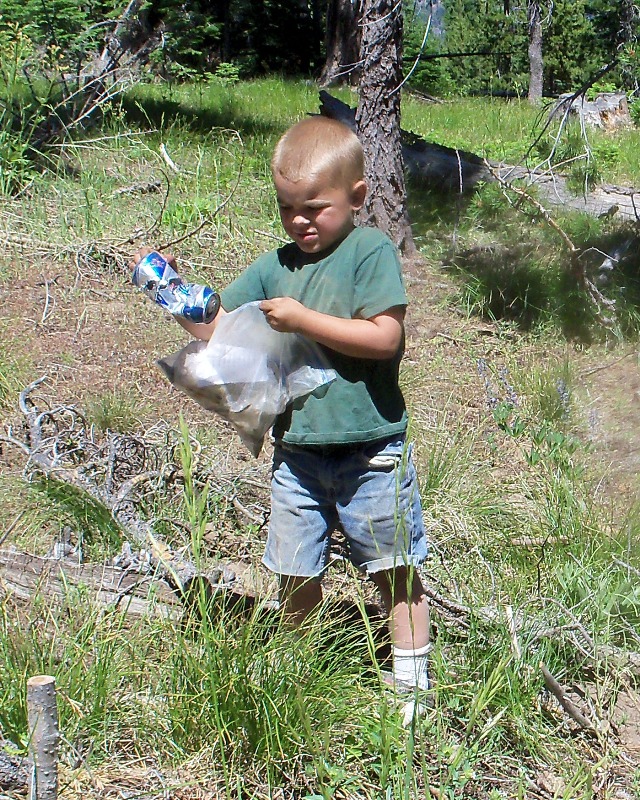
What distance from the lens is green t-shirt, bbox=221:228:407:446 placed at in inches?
91.4

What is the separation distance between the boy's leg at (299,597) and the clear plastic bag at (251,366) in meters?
→ 0.45

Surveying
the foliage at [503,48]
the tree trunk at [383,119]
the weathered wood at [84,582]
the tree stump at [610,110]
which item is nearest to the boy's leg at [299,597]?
the weathered wood at [84,582]

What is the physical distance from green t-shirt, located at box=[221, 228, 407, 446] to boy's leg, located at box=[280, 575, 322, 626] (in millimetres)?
422

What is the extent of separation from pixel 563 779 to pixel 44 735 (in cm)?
125

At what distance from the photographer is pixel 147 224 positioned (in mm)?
6414

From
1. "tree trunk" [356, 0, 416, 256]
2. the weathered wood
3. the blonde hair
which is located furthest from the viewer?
"tree trunk" [356, 0, 416, 256]

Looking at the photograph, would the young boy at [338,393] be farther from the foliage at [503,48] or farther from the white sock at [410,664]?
the foliage at [503,48]

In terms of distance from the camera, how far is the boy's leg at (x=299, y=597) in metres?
2.57

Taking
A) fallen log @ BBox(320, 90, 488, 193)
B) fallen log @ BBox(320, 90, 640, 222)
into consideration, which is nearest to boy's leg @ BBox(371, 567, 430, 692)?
fallen log @ BBox(320, 90, 640, 222)

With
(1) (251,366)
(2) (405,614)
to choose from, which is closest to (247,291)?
(1) (251,366)

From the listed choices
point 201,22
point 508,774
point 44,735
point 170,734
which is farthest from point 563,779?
point 201,22

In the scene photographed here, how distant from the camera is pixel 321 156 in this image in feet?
7.47

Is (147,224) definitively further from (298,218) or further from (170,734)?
(170,734)

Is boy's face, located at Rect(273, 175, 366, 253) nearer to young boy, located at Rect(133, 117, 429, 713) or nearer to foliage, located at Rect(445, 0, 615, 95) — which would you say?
young boy, located at Rect(133, 117, 429, 713)
